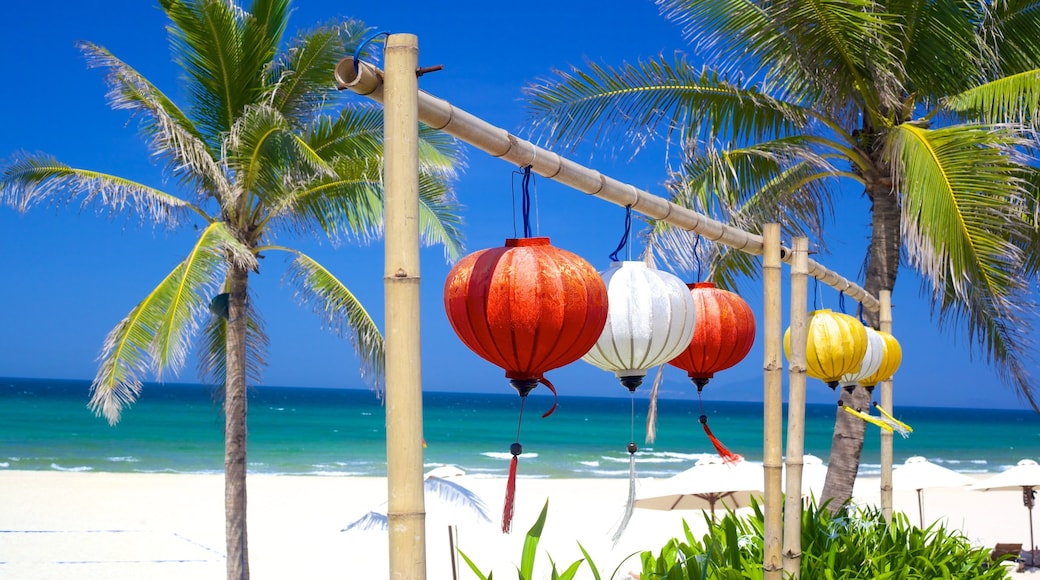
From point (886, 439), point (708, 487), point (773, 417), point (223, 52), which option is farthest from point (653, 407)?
point (223, 52)

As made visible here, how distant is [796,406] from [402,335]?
3.24 meters

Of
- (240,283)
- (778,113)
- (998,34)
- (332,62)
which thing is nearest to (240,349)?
(240,283)

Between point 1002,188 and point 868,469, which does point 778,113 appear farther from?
point 868,469

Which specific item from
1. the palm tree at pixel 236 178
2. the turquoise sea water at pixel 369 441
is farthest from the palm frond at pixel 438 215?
the turquoise sea water at pixel 369 441

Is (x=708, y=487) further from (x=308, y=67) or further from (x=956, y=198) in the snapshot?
(x=308, y=67)

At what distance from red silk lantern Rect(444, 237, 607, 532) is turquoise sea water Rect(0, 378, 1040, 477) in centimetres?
2941

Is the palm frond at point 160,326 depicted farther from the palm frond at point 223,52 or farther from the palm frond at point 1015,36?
the palm frond at point 1015,36

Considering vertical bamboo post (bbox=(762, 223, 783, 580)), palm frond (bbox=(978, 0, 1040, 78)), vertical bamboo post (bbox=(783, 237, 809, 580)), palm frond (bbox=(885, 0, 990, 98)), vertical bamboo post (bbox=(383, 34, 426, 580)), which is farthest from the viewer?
palm frond (bbox=(978, 0, 1040, 78))

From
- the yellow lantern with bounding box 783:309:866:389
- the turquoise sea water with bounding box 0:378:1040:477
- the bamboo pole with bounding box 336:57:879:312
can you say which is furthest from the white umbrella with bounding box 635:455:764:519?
the turquoise sea water with bounding box 0:378:1040:477

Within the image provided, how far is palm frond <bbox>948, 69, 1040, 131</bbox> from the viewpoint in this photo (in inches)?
252

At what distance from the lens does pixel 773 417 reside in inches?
185

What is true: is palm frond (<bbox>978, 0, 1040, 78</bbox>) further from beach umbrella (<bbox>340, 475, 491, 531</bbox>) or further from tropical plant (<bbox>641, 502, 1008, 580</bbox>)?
beach umbrella (<bbox>340, 475, 491, 531</bbox>)

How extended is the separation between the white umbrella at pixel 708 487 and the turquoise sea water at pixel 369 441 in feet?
74.6

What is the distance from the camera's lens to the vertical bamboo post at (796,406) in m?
4.94
